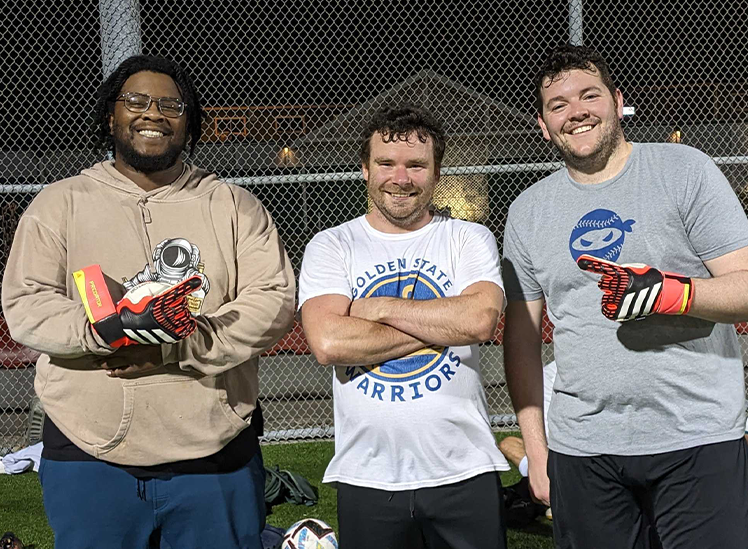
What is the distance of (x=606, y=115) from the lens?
8.18 feet

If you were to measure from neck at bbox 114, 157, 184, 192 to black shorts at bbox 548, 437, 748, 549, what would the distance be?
5.12 feet

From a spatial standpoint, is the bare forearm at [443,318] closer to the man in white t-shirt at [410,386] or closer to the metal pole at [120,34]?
the man in white t-shirt at [410,386]

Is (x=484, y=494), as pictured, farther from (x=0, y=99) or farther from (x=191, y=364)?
(x=0, y=99)

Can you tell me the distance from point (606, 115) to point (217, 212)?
1.28m

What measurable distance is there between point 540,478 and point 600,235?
2.81ft

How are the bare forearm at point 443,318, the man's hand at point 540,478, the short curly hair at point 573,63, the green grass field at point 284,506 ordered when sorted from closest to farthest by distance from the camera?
the bare forearm at point 443,318
the short curly hair at point 573,63
the man's hand at point 540,478
the green grass field at point 284,506

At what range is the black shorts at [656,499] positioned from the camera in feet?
7.63

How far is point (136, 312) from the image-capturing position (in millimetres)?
2242

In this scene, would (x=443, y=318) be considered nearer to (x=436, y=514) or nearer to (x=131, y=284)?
(x=436, y=514)

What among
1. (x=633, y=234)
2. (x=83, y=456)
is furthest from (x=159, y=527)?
(x=633, y=234)

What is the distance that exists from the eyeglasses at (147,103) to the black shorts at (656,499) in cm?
169

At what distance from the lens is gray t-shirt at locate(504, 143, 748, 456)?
236 cm

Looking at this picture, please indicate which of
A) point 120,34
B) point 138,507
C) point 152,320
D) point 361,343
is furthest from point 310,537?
point 120,34

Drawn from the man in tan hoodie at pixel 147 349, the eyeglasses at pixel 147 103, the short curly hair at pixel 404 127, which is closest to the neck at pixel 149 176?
the man in tan hoodie at pixel 147 349
